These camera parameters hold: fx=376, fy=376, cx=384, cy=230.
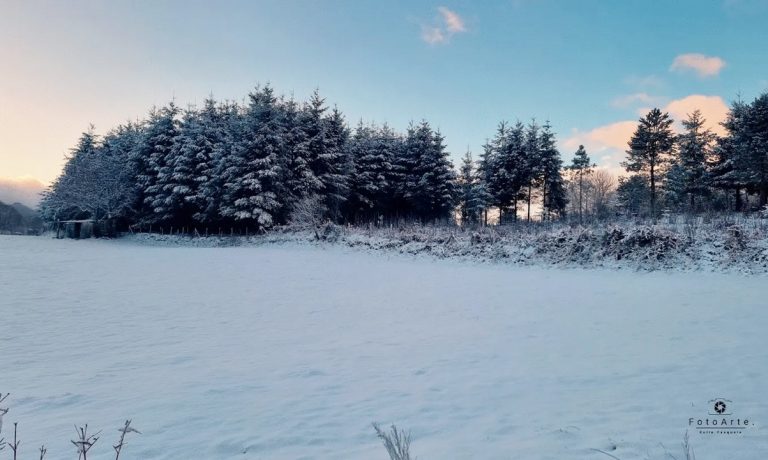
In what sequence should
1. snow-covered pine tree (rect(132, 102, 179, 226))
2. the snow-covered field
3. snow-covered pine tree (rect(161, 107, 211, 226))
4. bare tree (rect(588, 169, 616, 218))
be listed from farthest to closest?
bare tree (rect(588, 169, 616, 218)) → snow-covered pine tree (rect(132, 102, 179, 226)) → snow-covered pine tree (rect(161, 107, 211, 226)) → the snow-covered field

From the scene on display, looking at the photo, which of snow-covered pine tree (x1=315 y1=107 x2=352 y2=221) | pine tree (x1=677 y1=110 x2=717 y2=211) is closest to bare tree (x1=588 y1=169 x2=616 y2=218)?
pine tree (x1=677 y1=110 x2=717 y2=211)

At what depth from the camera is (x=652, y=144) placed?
3206cm

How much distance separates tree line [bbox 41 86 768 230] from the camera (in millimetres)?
27781

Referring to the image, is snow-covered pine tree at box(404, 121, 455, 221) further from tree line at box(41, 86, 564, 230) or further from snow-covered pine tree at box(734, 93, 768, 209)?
snow-covered pine tree at box(734, 93, 768, 209)

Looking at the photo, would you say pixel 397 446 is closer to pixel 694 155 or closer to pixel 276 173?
pixel 276 173

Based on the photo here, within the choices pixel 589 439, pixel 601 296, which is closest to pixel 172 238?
pixel 601 296

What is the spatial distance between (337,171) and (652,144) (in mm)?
27154

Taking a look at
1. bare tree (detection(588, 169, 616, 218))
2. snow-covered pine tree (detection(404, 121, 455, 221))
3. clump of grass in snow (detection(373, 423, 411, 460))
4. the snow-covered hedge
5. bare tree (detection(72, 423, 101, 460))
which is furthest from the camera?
bare tree (detection(588, 169, 616, 218))

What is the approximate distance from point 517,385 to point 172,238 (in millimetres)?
32245

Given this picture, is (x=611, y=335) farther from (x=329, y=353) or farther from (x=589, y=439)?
(x=329, y=353)

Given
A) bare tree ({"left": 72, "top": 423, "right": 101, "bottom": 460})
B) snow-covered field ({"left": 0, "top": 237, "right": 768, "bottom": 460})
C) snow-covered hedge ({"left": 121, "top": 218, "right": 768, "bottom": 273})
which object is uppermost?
snow-covered hedge ({"left": 121, "top": 218, "right": 768, "bottom": 273})

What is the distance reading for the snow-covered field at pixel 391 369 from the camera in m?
3.02

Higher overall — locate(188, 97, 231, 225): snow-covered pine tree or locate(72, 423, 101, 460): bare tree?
locate(188, 97, 231, 225): snow-covered pine tree

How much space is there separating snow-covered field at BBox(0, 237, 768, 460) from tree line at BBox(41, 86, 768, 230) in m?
18.8
